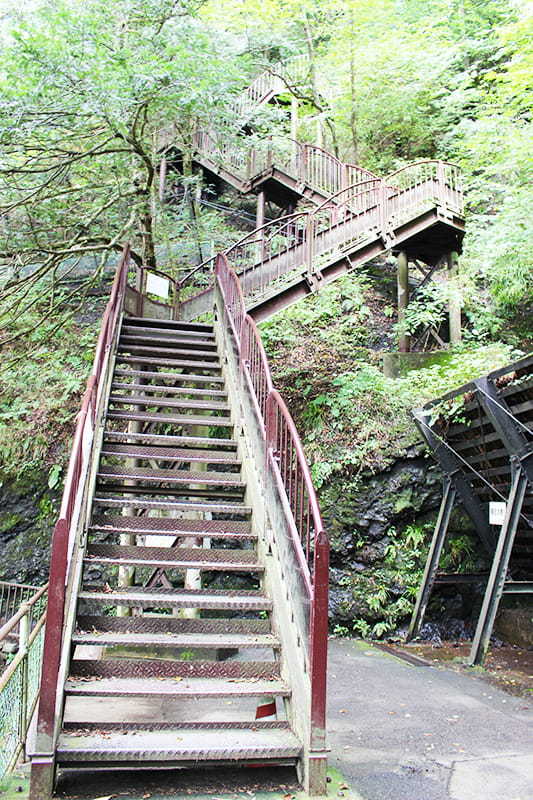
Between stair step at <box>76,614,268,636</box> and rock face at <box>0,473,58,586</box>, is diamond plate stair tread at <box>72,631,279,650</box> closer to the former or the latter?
stair step at <box>76,614,268,636</box>

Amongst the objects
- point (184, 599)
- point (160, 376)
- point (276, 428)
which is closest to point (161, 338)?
point (160, 376)

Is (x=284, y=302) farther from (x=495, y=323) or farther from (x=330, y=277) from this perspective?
(x=495, y=323)

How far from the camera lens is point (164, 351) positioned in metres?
8.33

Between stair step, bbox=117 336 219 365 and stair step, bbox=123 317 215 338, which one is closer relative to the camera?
stair step, bbox=117 336 219 365

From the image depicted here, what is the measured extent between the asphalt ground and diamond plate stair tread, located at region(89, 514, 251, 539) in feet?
6.14

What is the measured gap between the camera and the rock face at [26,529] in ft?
37.0

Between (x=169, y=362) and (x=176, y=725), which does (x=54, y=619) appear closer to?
(x=176, y=725)

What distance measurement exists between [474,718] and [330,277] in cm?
760

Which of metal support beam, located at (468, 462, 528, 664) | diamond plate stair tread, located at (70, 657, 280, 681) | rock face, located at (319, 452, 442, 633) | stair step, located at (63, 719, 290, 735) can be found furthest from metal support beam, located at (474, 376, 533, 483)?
stair step, located at (63, 719, 290, 735)

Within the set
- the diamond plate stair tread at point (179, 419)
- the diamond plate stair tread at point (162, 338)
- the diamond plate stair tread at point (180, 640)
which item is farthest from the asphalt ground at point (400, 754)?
the diamond plate stair tread at point (162, 338)

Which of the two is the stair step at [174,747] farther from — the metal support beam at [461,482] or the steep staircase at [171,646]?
the metal support beam at [461,482]

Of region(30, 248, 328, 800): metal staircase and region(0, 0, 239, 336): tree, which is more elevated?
region(0, 0, 239, 336): tree

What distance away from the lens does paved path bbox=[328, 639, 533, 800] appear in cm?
388

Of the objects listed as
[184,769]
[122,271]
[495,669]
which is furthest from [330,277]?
[184,769]
